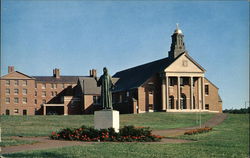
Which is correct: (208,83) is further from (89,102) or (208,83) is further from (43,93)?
(43,93)

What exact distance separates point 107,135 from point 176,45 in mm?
49312

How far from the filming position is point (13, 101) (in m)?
86.8

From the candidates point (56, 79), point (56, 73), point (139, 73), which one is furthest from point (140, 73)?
point (56, 73)

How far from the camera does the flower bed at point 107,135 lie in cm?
2322

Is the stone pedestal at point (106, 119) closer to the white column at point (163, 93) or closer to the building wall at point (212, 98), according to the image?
the white column at point (163, 93)

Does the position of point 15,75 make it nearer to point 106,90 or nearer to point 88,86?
point 88,86

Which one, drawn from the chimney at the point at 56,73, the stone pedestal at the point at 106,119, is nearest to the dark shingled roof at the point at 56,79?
the chimney at the point at 56,73

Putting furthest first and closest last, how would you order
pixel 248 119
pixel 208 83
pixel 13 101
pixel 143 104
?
pixel 13 101, pixel 208 83, pixel 143 104, pixel 248 119

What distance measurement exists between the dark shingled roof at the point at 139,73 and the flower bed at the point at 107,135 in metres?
44.7

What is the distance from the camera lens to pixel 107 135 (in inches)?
922

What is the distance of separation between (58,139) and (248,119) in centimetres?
3509

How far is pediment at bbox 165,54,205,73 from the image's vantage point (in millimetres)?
67812

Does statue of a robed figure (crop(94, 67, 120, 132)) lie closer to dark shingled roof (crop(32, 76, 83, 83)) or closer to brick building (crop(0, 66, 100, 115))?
brick building (crop(0, 66, 100, 115))

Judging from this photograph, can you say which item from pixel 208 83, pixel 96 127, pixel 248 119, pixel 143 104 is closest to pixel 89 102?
pixel 143 104
